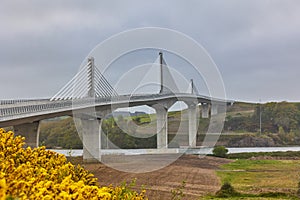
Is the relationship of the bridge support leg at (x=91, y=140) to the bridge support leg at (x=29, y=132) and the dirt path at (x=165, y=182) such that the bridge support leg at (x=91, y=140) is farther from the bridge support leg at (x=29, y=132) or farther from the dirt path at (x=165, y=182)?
the bridge support leg at (x=29, y=132)

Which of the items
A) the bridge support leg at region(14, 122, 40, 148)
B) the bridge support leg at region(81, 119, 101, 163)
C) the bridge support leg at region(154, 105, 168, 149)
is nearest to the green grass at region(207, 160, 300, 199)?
the bridge support leg at region(14, 122, 40, 148)

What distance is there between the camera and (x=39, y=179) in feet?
22.1

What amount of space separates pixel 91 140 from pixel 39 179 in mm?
45934

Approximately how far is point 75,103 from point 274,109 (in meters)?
95.4

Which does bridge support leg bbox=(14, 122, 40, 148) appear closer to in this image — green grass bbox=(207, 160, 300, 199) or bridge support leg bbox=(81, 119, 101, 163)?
green grass bbox=(207, 160, 300, 199)

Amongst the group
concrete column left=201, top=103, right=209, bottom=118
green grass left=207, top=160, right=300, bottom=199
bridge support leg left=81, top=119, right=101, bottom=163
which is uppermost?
concrete column left=201, top=103, right=209, bottom=118

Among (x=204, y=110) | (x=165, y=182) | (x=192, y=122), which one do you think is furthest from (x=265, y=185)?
(x=204, y=110)

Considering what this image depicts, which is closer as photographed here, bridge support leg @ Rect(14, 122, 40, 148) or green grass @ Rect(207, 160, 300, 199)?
green grass @ Rect(207, 160, 300, 199)

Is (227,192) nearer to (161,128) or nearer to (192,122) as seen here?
(161,128)

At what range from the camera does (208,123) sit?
117312 mm

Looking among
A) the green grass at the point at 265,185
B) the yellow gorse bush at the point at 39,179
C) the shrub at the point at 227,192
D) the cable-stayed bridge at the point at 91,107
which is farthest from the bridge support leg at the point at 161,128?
the yellow gorse bush at the point at 39,179

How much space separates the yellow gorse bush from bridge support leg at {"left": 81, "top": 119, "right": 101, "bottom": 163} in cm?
4175

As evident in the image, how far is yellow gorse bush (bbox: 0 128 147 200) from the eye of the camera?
5344 millimetres

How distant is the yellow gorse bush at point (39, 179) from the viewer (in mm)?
5344
